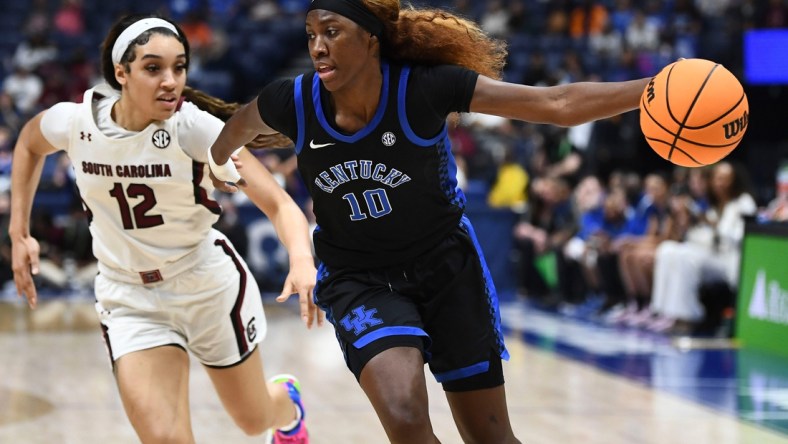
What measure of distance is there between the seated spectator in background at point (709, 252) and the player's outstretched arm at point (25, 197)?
23.4ft

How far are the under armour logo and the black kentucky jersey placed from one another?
0.58 ft

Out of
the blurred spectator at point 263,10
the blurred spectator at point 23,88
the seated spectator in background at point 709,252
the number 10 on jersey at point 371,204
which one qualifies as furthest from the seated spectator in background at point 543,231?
the number 10 on jersey at point 371,204

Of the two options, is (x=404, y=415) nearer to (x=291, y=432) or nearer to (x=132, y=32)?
(x=132, y=32)

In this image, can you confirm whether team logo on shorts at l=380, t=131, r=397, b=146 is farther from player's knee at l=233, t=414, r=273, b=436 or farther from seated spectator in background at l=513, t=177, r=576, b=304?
seated spectator in background at l=513, t=177, r=576, b=304

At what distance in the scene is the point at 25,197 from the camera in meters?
4.78

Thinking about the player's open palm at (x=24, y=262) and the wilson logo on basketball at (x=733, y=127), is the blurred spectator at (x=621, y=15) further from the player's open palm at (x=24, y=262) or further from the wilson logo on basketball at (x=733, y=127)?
the wilson logo on basketball at (x=733, y=127)

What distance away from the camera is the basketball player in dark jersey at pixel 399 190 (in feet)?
11.9

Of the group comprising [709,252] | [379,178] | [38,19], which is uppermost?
[38,19]

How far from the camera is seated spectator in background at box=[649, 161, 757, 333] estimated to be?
10406 millimetres

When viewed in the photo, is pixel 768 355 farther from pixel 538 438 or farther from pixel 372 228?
pixel 372 228

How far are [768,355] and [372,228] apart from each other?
6846 millimetres

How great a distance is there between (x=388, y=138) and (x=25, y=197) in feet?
6.27

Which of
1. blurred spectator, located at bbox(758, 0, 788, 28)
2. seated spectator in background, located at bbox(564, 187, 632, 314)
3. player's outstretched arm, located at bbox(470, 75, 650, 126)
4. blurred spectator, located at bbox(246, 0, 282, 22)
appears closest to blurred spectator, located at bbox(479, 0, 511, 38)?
blurred spectator, located at bbox(246, 0, 282, 22)

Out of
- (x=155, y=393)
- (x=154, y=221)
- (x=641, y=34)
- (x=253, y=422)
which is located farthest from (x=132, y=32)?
(x=641, y=34)
